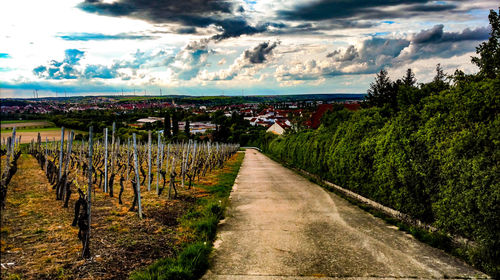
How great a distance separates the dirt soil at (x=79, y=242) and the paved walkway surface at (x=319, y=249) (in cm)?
123


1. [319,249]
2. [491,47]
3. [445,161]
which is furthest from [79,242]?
[491,47]

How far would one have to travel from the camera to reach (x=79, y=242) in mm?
5641

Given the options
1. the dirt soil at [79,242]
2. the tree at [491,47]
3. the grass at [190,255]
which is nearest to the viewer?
the grass at [190,255]

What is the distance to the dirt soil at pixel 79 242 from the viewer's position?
14.5ft

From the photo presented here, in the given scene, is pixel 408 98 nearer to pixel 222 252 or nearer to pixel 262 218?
pixel 262 218

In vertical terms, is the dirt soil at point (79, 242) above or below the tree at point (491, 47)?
below

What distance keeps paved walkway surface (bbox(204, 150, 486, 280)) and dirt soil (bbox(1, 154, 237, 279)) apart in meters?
1.23

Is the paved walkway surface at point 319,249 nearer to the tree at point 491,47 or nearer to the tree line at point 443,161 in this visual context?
the tree line at point 443,161

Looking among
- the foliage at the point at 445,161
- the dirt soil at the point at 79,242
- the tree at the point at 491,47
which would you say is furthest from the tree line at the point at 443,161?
the tree at the point at 491,47

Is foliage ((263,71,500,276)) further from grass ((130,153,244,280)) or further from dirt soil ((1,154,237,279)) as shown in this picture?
dirt soil ((1,154,237,279))

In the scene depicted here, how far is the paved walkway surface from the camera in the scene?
4.49m

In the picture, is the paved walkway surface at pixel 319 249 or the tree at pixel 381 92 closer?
the paved walkway surface at pixel 319 249

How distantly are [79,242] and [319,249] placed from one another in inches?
168

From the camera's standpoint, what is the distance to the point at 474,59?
22.6 m
